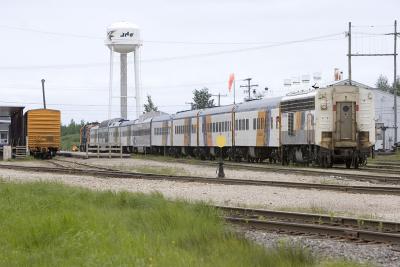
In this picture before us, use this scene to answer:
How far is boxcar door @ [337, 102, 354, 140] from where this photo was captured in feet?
99.9

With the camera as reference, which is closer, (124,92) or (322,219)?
(322,219)

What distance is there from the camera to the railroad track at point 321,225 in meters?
10.1

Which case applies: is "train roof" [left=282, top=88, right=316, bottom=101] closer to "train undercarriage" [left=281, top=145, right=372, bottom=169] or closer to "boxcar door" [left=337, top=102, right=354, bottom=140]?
"boxcar door" [left=337, top=102, right=354, bottom=140]

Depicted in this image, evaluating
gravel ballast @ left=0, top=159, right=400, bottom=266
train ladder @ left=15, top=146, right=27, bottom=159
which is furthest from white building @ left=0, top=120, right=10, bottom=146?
gravel ballast @ left=0, top=159, right=400, bottom=266

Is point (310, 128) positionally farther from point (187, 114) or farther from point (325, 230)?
point (187, 114)

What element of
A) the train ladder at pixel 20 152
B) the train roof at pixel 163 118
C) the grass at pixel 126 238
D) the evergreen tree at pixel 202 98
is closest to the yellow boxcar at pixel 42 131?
the train ladder at pixel 20 152

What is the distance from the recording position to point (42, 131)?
48.9 m

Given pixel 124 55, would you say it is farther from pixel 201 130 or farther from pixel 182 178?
pixel 182 178

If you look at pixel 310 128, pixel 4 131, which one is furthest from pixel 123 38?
pixel 310 128

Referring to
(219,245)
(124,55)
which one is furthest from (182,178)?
(124,55)

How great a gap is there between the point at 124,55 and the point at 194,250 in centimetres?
8939

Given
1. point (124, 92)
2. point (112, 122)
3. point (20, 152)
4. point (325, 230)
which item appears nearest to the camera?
point (325, 230)

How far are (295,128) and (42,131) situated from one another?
74.3ft

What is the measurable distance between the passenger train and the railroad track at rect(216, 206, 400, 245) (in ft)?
56.2
